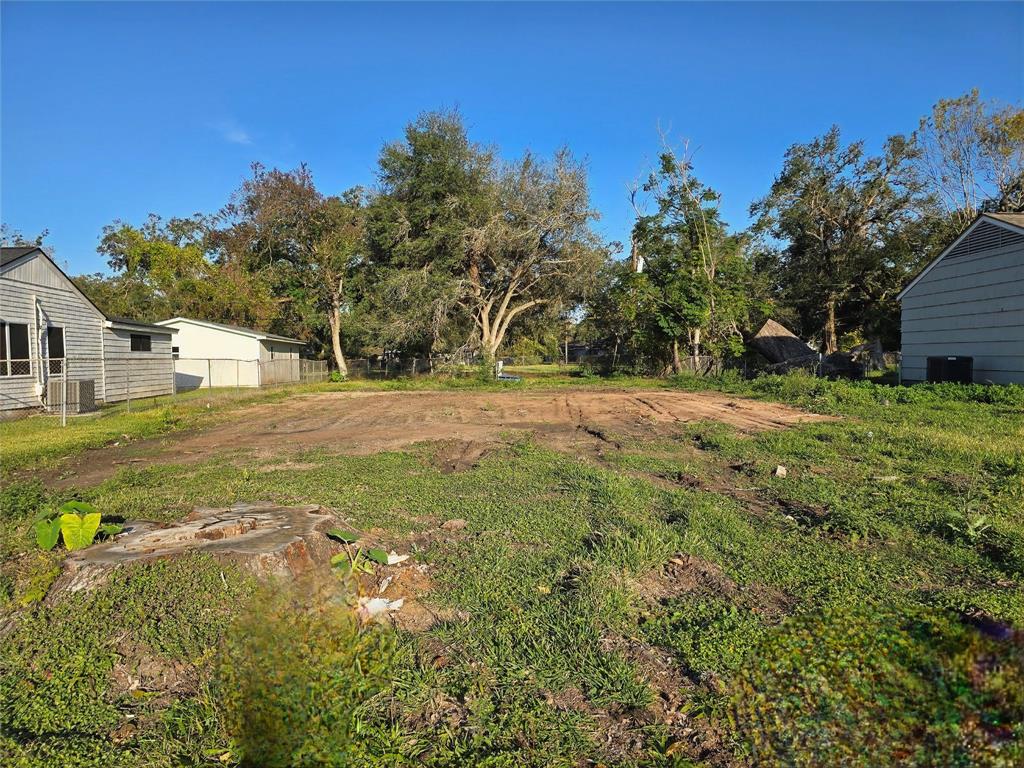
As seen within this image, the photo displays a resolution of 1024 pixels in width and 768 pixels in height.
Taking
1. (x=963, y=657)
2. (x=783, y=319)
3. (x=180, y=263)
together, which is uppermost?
(x=180, y=263)

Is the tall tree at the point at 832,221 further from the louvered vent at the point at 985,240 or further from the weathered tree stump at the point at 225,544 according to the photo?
the weathered tree stump at the point at 225,544

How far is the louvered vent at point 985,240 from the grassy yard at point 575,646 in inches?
516

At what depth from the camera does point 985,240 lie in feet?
48.7

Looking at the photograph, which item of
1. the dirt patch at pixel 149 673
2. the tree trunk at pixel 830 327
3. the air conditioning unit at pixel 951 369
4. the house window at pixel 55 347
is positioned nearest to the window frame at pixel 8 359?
the house window at pixel 55 347

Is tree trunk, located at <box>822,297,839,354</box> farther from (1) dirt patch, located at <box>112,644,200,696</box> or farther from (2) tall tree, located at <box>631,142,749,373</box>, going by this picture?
(1) dirt patch, located at <box>112,644,200,696</box>

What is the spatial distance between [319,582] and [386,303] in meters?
25.9

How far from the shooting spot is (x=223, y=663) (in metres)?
2.49

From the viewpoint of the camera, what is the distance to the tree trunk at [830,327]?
31.2 meters

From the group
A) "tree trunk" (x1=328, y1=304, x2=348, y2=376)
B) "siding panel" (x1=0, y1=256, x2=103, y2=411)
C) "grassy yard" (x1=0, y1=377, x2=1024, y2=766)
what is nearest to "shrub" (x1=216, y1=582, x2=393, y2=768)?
"grassy yard" (x1=0, y1=377, x2=1024, y2=766)

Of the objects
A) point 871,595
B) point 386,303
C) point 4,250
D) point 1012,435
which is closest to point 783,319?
point 386,303

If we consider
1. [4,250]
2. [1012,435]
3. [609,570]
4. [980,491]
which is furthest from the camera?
[4,250]

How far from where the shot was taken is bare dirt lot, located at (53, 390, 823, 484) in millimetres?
8703

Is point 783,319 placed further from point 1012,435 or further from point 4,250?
point 4,250

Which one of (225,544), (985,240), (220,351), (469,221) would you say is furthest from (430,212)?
(225,544)
